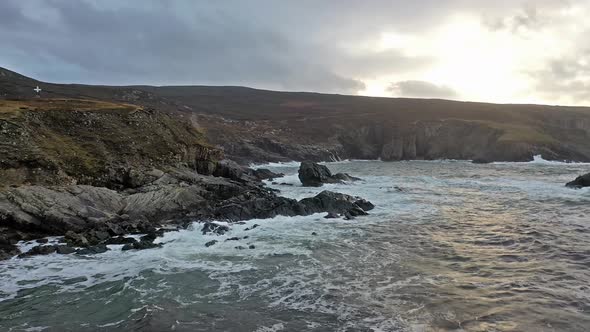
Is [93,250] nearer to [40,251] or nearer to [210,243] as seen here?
[40,251]

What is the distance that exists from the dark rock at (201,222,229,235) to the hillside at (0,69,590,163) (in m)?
65.1

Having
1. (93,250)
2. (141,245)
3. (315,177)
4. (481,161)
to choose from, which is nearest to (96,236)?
(93,250)

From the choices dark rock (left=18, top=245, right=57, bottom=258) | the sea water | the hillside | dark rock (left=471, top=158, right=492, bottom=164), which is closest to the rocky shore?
dark rock (left=18, top=245, right=57, bottom=258)

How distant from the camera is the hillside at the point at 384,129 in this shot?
346 ft

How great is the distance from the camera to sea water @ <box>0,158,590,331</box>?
12.6m

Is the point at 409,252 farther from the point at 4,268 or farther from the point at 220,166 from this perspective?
the point at 220,166

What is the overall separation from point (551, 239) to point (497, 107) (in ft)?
512

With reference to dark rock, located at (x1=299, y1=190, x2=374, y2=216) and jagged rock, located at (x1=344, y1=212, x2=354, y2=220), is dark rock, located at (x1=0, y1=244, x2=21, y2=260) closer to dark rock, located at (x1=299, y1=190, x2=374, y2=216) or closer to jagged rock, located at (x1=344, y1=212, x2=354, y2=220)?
dark rock, located at (x1=299, y1=190, x2=374, y2=216)

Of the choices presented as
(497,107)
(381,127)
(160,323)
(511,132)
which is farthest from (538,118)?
(160,323)

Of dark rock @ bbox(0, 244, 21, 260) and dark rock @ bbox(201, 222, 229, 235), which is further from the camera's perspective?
dark rock @ bbox(201, 222, 229, 235)

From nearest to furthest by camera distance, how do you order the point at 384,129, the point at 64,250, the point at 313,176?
the point at 64,250, the point at 313,176, the point at 384,129

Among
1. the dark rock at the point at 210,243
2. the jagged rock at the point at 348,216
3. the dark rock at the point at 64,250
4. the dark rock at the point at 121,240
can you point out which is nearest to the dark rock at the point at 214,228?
the dark rock at the point at 210,243

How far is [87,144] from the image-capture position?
3362cm

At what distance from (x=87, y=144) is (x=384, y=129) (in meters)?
108
